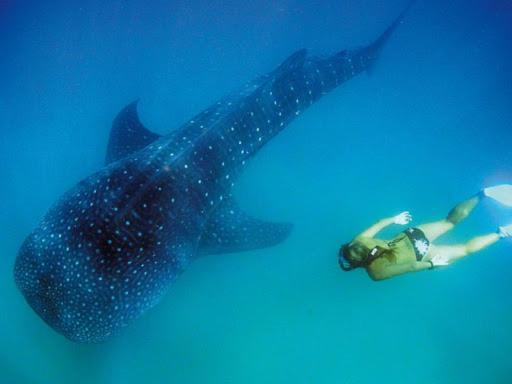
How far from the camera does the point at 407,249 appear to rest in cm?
582

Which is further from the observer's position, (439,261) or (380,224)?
(380,224)

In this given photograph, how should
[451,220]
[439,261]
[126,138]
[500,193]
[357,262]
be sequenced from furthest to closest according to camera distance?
[500,193], [451,220], [126,138], [439,261], [357,262]

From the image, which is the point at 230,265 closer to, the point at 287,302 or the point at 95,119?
the point at 287,302

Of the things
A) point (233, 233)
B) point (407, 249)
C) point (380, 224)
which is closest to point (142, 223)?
point (233, 233)

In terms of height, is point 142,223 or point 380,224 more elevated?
point 142,223

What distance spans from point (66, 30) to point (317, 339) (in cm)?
1038

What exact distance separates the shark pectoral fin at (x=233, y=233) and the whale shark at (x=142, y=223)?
0.06 feet

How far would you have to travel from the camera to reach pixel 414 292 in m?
8.43

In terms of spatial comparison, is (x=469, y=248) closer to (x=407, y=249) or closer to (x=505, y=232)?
(x=505, y=232)

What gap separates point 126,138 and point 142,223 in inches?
99.3

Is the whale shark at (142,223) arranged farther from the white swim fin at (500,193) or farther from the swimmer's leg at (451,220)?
the white swim fin at (500,193)

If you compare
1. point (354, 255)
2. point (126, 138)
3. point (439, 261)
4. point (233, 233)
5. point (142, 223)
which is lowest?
point (439, 261)

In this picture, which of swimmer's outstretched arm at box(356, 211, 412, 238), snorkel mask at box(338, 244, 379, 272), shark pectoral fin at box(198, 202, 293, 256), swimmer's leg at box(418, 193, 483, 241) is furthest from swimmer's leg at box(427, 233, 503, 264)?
shark pectoral fin at box(198, 202, 293, 256)

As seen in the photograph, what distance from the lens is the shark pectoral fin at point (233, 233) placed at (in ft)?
19.4
